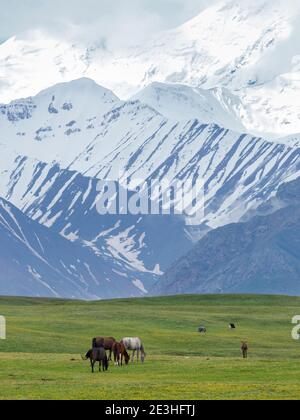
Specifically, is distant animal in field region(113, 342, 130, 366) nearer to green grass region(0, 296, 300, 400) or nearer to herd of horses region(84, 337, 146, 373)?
herd of horses region(84, 337, 146, 373)

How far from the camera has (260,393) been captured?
6050 centimetres

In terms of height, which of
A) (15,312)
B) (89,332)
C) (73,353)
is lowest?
(73,353)

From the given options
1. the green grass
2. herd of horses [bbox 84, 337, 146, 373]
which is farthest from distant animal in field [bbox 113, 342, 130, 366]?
the green grass

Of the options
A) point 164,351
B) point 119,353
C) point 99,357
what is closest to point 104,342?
point 119,353

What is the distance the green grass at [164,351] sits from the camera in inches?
2480

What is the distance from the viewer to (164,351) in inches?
4136

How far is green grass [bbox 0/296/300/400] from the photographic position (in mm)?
63000

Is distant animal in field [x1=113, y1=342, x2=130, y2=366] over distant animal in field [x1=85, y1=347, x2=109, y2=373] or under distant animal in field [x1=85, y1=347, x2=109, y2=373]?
over

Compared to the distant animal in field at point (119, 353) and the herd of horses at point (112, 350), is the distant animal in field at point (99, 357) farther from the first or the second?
the distant animal in field at point (119, 353)

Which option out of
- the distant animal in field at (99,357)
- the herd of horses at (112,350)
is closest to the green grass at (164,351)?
the distant animal in field at (99,357)
